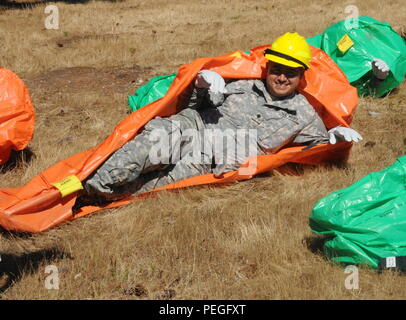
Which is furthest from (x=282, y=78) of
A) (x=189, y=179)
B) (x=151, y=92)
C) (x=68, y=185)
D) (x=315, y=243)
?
(x=68, y=185)

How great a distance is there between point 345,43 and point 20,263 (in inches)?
165

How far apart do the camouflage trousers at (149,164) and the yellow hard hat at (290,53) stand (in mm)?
798

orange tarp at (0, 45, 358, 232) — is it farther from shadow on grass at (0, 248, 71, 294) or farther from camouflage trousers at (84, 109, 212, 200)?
shadow on grass at (0, 248, 71, 294)

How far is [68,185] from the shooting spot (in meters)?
3.50

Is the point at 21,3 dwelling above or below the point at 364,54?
above

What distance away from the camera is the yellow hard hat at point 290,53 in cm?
407

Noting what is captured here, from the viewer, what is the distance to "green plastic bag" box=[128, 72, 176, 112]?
529 cm

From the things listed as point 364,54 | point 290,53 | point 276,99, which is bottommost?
point 276,99

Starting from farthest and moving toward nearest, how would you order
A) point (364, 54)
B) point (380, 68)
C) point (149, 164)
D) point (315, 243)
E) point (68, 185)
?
1. point (364, 54)
2. point (380, 68)
3. point (149, 164)
4. point (68, 185)
5. point (315, 243)

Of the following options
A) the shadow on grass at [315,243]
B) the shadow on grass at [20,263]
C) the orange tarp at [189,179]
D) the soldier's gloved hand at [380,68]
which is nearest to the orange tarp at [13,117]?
the orange tarp at [189,179]

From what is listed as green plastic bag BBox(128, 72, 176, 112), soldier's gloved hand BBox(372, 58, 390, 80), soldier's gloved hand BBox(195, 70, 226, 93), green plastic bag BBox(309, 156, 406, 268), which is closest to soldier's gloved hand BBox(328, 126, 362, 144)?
green plastic bag BBox(309, 156, 406, 268)

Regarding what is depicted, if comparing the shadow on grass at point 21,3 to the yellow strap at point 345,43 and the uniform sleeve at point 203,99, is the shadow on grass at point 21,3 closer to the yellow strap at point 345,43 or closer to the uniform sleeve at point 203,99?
the yellow strap at point 345,43

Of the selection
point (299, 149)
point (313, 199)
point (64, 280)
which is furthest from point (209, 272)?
point (299, 149)

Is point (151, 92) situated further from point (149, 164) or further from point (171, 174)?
point (149, 164)
